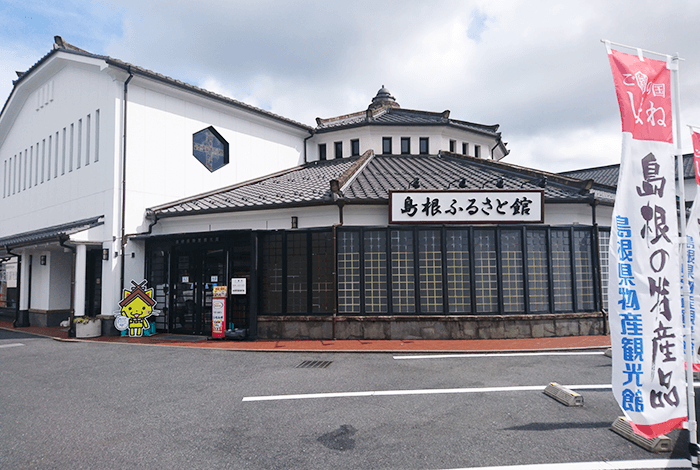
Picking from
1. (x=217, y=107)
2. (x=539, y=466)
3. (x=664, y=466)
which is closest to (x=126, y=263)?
(x=217, y=107)

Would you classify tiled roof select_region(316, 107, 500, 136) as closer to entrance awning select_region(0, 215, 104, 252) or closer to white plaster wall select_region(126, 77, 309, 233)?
white plaster wall select_region(126, 77, 309, 233)

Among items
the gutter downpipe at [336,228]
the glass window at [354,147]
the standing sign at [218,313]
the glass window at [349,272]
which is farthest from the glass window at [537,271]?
the glass window at [354,147]

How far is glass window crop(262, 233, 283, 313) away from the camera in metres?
12.3

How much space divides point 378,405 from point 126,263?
11.0m

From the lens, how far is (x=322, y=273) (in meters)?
12.1

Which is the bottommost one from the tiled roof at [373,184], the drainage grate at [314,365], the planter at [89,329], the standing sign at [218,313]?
the drainage grate at [314,365]

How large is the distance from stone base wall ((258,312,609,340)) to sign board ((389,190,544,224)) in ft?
8.98

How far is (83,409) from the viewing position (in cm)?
615

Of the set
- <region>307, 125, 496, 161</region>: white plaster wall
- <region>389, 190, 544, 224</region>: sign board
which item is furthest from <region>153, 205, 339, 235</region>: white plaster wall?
<region>307, 125, 496, 161</region>: white plaster wall

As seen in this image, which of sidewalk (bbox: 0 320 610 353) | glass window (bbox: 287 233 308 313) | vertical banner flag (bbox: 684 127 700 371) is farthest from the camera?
glass window (bbox: 287 233 308 313)

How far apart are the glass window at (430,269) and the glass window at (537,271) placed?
2.62 m

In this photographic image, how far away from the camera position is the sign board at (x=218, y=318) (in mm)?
12203

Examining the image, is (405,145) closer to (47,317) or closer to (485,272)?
(485,272)

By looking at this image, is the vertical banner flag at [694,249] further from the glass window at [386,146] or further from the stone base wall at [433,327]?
the glass window at [386,146]
